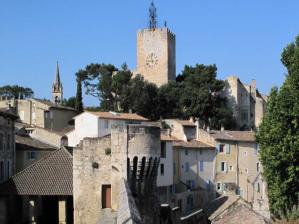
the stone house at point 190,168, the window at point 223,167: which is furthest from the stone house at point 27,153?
the window at point 223,167

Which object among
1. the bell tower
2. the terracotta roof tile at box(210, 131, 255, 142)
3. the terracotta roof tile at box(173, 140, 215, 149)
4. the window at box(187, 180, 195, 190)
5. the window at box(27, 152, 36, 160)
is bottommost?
the window at box(187, 180, 195, 190)

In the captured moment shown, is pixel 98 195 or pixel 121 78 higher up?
pixel 121 78

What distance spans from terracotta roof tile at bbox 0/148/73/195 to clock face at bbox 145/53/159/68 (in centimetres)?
5805

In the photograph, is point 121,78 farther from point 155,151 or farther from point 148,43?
point 155,151

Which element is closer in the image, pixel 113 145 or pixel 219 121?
A: pixel 113 145

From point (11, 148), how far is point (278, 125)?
29.9 m

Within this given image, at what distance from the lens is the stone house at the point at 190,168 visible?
67.9 meters

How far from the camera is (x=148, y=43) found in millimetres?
111312

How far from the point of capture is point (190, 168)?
7144 centimetres

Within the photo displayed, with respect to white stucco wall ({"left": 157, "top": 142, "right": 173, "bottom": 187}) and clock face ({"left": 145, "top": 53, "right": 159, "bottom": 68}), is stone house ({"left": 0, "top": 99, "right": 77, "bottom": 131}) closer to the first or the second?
clock face ({"left": 145, "top": 53, "right": 159, "bottom": 68})

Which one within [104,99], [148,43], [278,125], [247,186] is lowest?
[247,186]

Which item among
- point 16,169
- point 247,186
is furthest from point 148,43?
point 16,169

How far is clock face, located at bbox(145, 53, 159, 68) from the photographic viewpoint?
109812mm

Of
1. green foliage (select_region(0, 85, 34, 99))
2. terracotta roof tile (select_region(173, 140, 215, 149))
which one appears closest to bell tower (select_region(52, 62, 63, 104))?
green foliage (select_region(0, 85, 34, 99))
